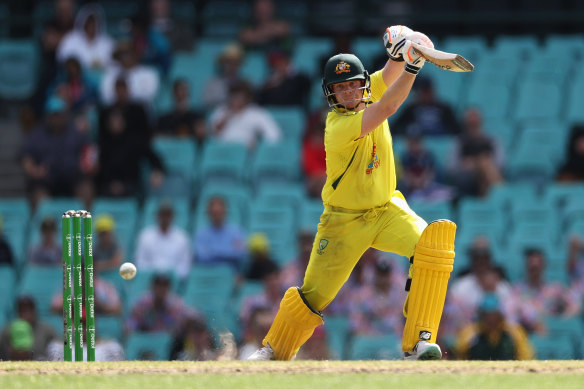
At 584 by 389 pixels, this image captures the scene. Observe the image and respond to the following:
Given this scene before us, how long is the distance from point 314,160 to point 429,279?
5.85m

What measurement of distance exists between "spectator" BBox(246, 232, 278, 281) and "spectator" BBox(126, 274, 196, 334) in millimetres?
892

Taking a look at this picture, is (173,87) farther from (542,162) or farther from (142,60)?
(542,162)

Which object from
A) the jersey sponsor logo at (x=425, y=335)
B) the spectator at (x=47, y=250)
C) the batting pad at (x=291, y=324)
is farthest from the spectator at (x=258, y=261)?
the jersey sponsor logo at (x=425, y=335)

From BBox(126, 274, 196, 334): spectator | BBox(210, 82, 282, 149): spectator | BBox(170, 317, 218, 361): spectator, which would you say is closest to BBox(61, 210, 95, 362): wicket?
BBox(170, 317, 218, 361): spectator

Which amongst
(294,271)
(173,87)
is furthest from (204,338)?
(173,87)

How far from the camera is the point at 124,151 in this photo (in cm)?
1351

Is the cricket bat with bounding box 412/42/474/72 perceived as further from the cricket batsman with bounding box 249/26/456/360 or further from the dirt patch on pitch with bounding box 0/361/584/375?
the dirt patch on pitch with bounding box 0/361/584/375

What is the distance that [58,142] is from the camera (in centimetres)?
1378

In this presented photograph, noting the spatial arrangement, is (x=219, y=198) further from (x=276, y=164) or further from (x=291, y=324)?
(x=291, y=324)

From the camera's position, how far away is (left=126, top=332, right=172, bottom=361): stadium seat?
11258 mm

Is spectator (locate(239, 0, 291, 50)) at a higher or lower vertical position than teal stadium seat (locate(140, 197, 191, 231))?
higher

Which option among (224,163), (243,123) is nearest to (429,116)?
(243,123)

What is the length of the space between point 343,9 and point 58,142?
5074mm

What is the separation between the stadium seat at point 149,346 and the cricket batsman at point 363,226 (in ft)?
11.2
